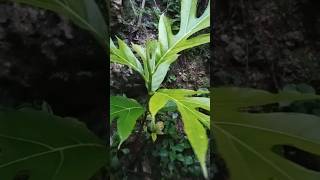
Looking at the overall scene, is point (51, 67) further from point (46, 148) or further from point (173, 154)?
point (173, 154)

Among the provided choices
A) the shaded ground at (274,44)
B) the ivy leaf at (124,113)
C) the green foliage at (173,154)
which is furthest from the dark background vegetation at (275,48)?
the ivy leaf at (124,113)

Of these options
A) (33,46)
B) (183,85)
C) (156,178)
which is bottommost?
(156,178)

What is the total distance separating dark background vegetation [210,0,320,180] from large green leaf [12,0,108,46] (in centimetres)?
35

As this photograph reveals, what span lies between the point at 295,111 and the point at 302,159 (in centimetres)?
14

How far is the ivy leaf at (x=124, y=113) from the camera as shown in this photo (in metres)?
1.46

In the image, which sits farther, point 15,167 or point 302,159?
point 302,159

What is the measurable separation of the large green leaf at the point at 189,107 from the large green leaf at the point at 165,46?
4 centimetres

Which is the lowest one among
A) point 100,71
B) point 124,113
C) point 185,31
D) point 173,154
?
point 173,154

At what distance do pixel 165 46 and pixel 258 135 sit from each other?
355 millimetres

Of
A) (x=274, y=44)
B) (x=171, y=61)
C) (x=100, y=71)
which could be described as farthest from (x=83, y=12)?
(x=274, y=44)

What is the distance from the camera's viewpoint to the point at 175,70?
1482 mm

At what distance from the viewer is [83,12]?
1.46 meters

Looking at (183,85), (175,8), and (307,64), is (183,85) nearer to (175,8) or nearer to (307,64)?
(175,8)

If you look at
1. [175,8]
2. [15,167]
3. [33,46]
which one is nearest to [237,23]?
[175,8]
